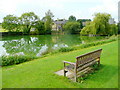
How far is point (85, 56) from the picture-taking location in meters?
4.30

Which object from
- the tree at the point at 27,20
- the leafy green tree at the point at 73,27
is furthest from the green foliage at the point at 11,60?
the leafy green tree at the point at 73,27

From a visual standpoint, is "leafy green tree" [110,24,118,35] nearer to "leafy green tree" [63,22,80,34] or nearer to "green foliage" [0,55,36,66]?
"leafy green tree" [63,22,80,34]

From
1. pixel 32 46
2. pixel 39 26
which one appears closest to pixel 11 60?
pixel 32 46

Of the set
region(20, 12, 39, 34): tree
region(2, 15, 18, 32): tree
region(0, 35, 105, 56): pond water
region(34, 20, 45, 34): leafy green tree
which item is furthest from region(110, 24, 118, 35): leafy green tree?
region(2, 15, 18, 32): tree

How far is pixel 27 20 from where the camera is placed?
144 feet

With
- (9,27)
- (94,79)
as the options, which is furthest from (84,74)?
(9,27)

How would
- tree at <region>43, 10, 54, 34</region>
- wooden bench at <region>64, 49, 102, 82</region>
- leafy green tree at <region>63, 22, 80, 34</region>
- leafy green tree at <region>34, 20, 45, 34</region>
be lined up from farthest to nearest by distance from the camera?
tree at <region>43, 10, 54, 34</region>, leafy green tree at <region>63, 22, 80, 34</region>, leafy green tree at <region>34, 20, 45, 34</region>, wooden bench at <region>64, 49, 102, 82</region>

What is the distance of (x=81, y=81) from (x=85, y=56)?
3.14 feet

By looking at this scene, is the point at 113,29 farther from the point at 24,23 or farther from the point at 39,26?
the point at 24,23

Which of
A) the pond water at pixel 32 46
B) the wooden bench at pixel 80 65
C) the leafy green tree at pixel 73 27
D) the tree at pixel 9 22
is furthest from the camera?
the leafy green tree at pixel 73 27

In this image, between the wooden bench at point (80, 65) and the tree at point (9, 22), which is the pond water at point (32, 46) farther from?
the tree at point (9, 22)

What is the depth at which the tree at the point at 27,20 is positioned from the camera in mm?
43188

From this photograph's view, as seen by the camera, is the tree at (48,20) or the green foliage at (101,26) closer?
the green foliage at (101,26)

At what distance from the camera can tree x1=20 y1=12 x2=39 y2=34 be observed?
43188 mm
